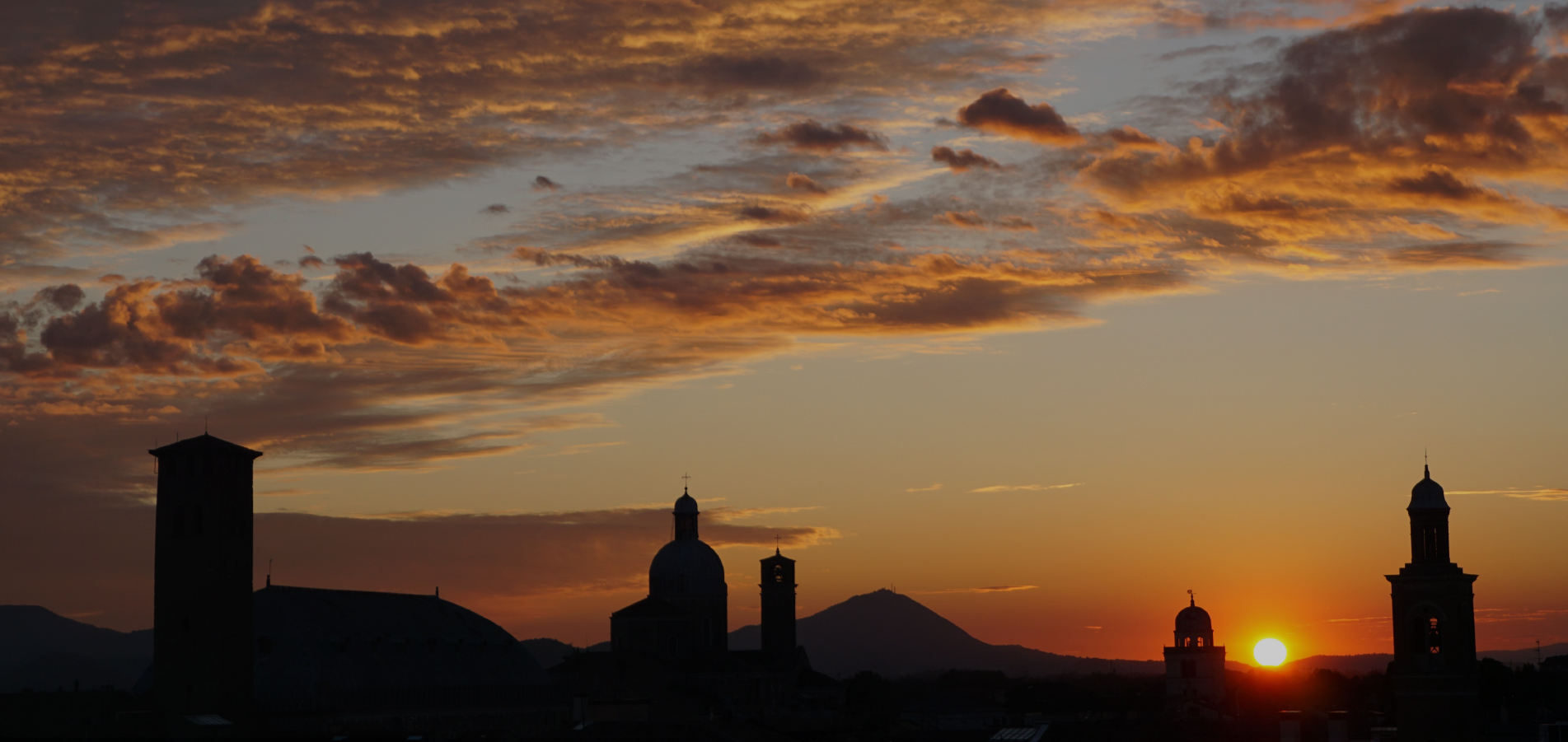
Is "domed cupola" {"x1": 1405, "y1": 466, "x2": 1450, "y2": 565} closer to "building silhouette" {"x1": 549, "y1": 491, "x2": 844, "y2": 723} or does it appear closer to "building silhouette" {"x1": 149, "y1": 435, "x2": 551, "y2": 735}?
"building silhouette" {"x1": 149, "y1": 435, "x2": 551, "y2": 735}

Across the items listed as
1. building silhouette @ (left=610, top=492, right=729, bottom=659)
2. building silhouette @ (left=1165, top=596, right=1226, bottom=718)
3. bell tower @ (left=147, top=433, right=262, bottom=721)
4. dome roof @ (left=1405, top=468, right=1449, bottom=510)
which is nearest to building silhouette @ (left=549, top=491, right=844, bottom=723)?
building silhouette @ (left=610, top=492, right=729, bottom=659)

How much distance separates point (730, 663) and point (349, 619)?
47301 millimetres

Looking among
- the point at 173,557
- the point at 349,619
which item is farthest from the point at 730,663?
the point at 173,557

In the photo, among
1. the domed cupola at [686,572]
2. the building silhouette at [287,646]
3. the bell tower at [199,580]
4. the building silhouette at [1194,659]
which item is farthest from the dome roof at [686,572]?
the bell tower at [199,580]

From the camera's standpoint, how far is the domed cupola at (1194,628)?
132375 mm

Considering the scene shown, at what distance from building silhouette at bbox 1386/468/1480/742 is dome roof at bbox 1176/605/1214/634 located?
63.1m

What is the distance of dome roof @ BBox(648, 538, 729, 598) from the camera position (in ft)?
552

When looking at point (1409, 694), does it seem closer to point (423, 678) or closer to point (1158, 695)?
point (423, 678)

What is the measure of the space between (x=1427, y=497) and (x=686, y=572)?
344 feet

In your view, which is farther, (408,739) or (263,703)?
(263,703)

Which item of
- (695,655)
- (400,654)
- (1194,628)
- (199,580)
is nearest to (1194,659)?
(1194,628)

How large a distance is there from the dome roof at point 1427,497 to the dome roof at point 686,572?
103 metres

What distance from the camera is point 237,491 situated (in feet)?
306

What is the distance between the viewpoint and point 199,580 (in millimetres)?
92062
